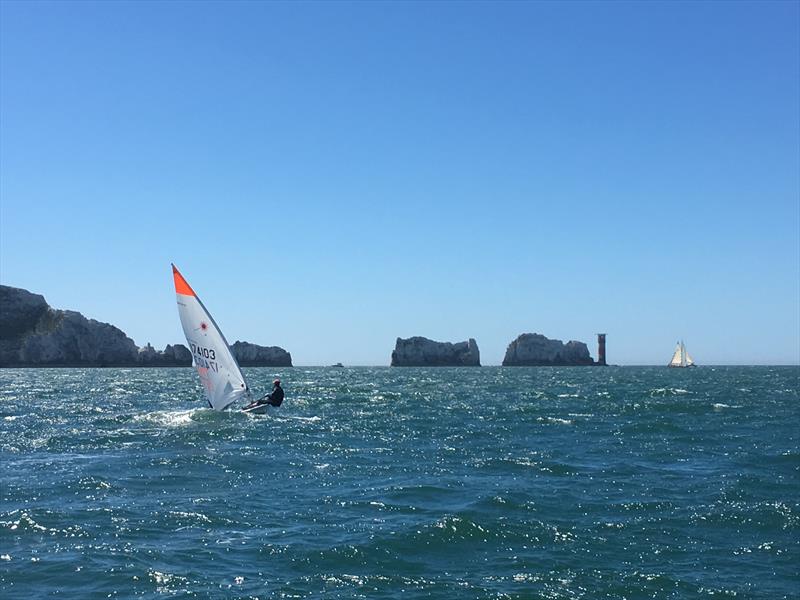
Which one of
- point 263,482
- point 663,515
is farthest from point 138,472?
point 663,515

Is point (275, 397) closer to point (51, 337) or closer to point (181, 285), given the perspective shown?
point (181, 285)

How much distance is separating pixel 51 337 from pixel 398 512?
178181mm

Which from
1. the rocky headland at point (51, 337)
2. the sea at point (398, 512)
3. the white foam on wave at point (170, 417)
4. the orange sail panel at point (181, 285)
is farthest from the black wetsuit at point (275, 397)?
the rocky headland at point (51, 337)

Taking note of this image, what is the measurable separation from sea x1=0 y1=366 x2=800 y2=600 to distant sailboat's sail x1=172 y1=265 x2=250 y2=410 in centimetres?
416

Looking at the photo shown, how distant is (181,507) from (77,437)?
16.0 metres

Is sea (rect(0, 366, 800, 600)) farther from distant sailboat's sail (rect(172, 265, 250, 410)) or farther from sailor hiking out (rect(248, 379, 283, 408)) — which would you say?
sailor hiking out (rect(248, 379, 283, 408))

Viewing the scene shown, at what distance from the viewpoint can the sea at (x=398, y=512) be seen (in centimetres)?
1279

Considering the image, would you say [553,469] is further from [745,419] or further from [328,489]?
[745,419]

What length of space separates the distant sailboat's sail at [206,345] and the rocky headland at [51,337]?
153669 mm

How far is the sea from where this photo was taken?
12.8 metres

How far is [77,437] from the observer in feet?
104

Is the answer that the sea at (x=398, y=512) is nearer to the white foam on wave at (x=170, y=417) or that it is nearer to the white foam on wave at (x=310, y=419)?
the white foam on wave at (x=170, y=417)

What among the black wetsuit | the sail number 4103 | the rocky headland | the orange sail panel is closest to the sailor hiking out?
the black wetsuit

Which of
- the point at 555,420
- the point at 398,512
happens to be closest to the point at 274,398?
the point at 555,420
